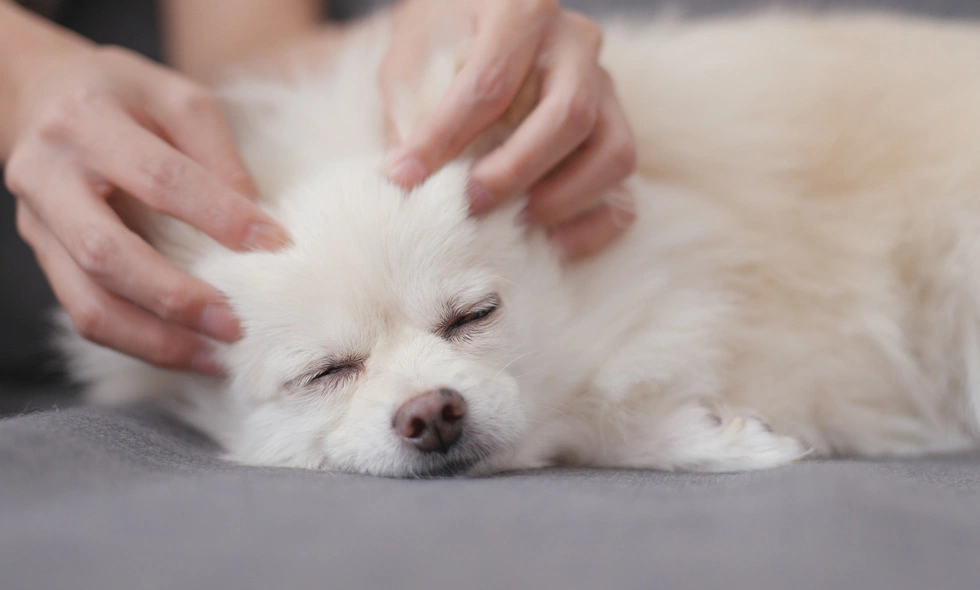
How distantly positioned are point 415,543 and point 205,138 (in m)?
0.83

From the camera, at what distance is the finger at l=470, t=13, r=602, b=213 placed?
118 cm

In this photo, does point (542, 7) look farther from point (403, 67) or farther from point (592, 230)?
point (592, 230)

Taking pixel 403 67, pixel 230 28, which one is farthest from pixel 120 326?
pixel 230 28

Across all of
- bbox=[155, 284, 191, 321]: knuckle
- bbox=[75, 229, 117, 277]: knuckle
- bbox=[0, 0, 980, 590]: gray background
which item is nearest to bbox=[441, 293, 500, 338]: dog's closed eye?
bbox=[0, 0, 980, 590]: gray background

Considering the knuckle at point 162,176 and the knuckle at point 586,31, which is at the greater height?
the knuckle at point 586,31

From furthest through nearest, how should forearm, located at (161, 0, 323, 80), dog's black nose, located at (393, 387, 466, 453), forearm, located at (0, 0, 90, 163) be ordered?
forearm, located at (161, 0, 323, 80), forearm, located at (0, 0, 90, 163), dog's black nose, located at (393, 387, 466, 453)

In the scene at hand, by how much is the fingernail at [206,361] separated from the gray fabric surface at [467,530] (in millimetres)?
319

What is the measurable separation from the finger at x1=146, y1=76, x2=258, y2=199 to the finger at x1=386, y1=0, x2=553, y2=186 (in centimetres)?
27

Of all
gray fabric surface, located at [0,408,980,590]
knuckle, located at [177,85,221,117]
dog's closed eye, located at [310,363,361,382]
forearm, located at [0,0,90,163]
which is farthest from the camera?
forearm, located at [0,0,90,163]

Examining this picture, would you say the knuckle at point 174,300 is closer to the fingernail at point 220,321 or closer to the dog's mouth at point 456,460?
the fingernail at point 220,321

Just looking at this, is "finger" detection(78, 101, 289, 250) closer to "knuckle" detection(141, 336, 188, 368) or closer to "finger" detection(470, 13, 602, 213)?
"knuckle" detection(141, 336, 188, 368)

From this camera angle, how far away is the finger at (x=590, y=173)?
49.1 inches

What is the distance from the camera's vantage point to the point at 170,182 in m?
1.11

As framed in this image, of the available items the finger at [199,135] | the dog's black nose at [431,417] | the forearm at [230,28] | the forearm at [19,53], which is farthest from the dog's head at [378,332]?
the forearm at [230,28]
